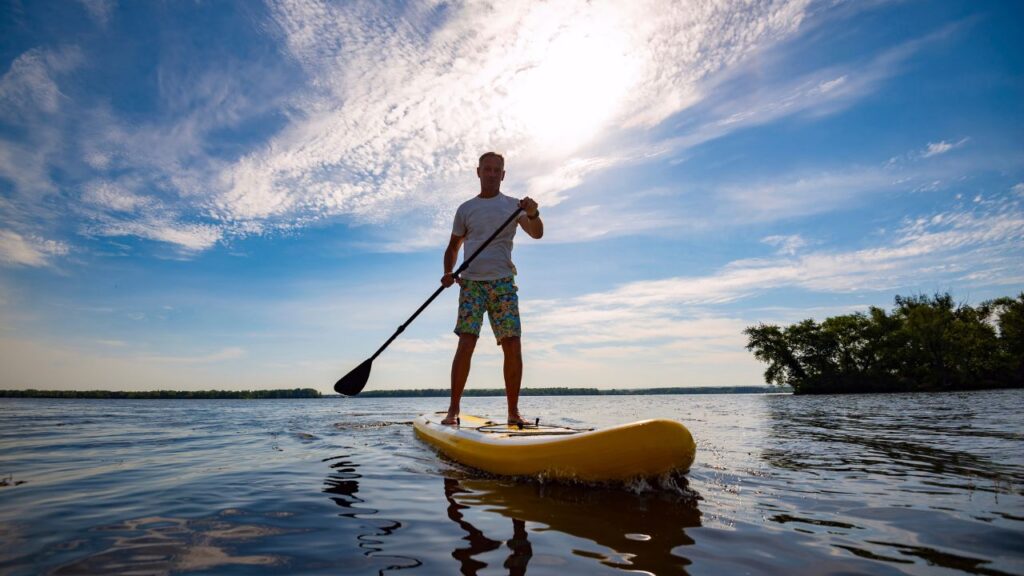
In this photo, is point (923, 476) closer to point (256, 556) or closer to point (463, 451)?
point (463, 451)

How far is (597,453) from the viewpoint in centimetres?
334

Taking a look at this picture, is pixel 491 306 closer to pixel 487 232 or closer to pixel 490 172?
Result: pixel 487 232

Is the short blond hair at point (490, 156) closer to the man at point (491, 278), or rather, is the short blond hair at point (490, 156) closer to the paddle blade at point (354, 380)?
the man at point (491, 278)

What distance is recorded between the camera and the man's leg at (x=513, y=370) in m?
5.55

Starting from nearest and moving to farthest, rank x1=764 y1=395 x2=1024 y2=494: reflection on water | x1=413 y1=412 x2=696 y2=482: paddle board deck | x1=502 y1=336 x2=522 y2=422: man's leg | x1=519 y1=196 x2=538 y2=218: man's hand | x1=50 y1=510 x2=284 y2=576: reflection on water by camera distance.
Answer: x1=50 y1=510 x2=284 y2=576: reflection on water → x1=413 y1=412 x2=696 y2=482: paddle board deck → x1=764 y1=395 x2=1024 y2=494: reflection on water → x1=519 y1=196 x2=538 y2=218: man's hand → x1=502 y1=336 x2=522 y2=422: man's leg

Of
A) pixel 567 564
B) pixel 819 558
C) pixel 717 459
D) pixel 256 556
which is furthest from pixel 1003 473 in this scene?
pixel 256 556

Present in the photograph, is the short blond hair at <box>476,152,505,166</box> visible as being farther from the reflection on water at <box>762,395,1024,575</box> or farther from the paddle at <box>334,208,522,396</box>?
the reflection on water at <box>762,395,1024,575</box>

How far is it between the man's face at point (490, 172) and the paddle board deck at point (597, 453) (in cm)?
306

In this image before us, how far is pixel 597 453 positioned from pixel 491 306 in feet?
9.03

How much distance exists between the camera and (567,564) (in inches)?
79.1

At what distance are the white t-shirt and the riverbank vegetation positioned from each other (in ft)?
192

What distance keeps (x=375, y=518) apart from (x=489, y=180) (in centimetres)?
418

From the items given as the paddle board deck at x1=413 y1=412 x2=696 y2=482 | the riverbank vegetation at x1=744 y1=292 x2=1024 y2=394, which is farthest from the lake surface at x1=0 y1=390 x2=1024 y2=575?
the riverbank vegetation at x1=744 y1=292 x2=1024 y2=394

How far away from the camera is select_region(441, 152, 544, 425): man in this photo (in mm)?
5590
